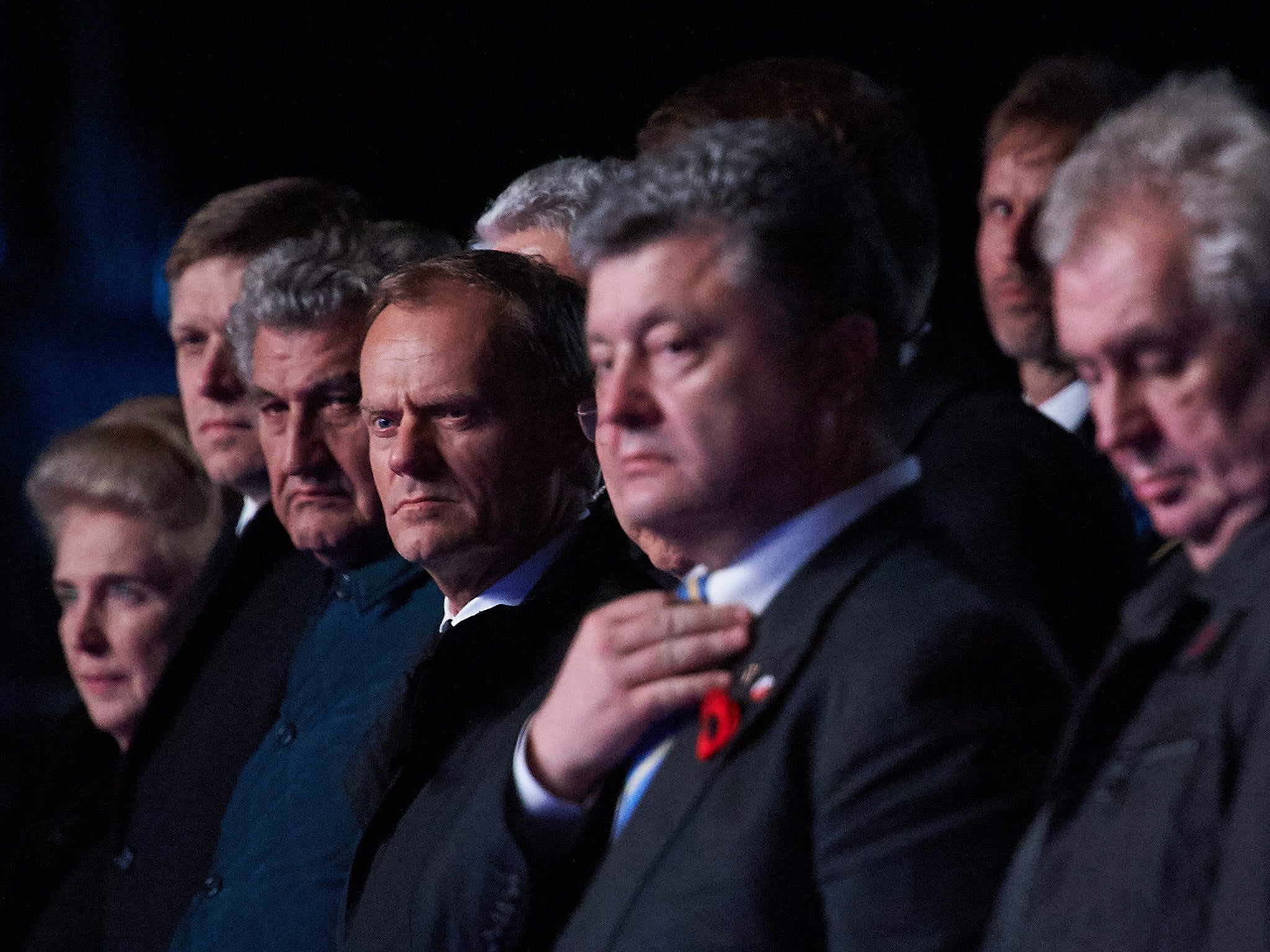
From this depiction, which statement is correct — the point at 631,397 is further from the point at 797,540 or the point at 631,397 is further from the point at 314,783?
the point at 314,783

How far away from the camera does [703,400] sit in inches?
63.1

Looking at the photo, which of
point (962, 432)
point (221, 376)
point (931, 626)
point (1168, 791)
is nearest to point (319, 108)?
point (221, 376)

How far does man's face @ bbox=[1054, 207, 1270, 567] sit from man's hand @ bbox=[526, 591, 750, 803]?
46 cm

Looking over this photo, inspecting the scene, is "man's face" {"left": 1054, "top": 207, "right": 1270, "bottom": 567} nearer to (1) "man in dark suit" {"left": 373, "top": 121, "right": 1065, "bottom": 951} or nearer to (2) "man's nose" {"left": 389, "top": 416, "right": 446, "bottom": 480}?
(1) "man in dark suit" {"left": 373, "top": 121, "right": 1065, "bottom": 951}

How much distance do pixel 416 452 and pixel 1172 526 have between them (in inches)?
47.7

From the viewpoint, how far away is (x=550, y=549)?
7.63ft

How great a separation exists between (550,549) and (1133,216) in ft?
3.85

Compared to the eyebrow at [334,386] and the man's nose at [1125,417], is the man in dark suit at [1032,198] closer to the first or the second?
the man's nose at [1125,417]

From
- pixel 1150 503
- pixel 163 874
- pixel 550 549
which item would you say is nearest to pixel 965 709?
pixel 1150 503

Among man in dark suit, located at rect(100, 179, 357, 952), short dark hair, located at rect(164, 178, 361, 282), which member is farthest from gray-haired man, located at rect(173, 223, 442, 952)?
short dark hair, located at rect(164, 178, 361, 282)

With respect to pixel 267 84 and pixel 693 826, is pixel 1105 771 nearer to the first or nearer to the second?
pixel 693 826

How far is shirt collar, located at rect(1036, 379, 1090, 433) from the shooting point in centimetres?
232

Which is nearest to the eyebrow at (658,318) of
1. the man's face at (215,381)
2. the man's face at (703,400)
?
the man's face at (703,400)

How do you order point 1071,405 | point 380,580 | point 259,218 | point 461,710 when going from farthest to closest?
point 259,218, point 380,580, point 1071,405, point 461,710
